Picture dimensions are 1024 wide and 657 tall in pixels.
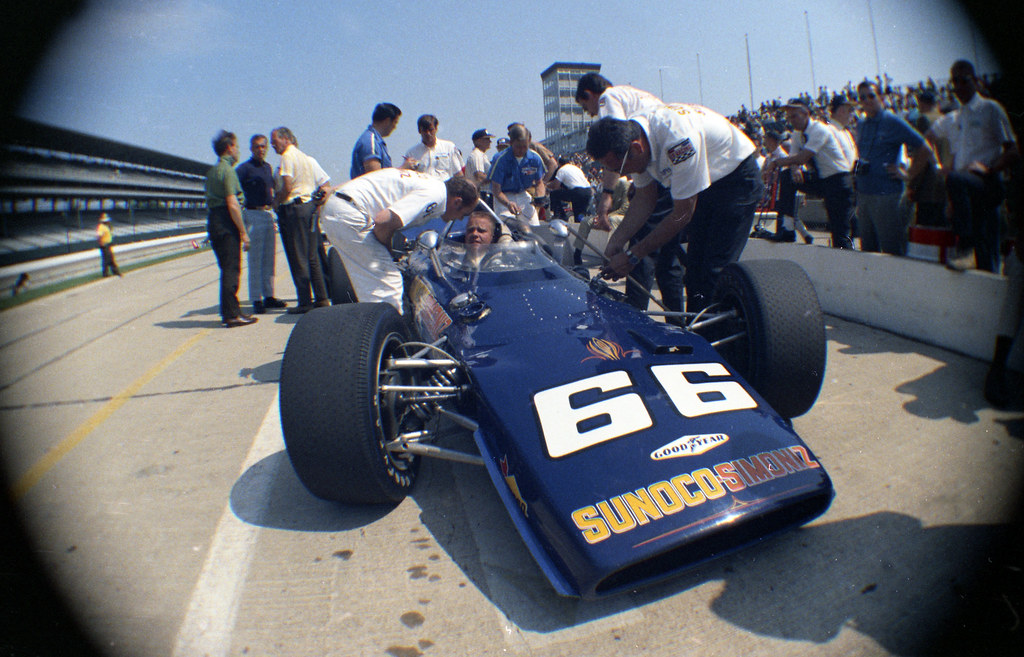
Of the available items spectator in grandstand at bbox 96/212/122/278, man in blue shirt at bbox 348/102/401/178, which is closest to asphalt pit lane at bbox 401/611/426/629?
man in blue shirt at bbox 348/102/401/178

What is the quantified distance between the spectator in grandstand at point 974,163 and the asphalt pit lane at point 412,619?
7.97 feet

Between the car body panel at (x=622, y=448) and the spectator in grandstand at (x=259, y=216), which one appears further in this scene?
the spectator in grandstand at (x=259, y=216)

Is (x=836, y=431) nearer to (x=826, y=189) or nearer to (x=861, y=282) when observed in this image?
(x=861, y=282)

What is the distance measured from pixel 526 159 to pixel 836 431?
4.79m

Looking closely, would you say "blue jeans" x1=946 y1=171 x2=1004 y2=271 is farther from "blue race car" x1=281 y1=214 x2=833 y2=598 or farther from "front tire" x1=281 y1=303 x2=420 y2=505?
"front tire" x1=281 y1=303 x2=420 y2=505

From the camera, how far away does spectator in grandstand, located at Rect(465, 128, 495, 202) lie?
788 centimetres

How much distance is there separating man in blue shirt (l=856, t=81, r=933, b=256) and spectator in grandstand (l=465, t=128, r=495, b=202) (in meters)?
4.36

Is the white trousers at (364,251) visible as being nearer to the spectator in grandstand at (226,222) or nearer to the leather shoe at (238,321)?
the spectator in grandstand at (226,222)

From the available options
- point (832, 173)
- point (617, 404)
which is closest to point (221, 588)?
point (617, 404)

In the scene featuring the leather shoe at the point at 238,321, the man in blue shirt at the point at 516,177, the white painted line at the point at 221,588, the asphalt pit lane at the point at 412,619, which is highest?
the man in blue shirt at the point at 516,177

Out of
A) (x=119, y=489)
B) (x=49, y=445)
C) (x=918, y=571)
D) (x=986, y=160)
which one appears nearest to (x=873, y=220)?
(x=986, y=160)

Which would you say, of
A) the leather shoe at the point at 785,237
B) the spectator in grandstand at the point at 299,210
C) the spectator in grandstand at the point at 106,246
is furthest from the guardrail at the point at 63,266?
the leather shoe at the point at 785,237

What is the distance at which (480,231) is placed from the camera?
131 inches

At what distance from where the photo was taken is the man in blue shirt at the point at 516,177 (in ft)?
21.7
